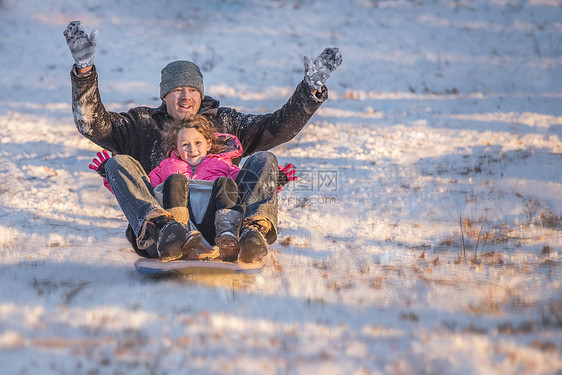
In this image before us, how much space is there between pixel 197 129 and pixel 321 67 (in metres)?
A: 0.99

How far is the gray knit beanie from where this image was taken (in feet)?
14.3

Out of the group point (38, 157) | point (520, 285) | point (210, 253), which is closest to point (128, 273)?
point (210, 253)

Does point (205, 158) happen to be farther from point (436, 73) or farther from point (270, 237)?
point (436, 73)

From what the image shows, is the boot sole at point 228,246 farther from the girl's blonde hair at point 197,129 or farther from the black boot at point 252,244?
the girl's blonde hair at point 197,129

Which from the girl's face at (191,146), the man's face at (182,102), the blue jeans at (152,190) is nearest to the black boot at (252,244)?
the blue jeans at (152,190)

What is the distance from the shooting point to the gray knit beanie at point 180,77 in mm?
4344

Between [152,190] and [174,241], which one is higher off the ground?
[152,190]

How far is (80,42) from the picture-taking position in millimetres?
3684

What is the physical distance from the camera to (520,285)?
11.3 ft

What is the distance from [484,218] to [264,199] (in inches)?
98.6

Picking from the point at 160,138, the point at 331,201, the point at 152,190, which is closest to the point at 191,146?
the point at 152,190

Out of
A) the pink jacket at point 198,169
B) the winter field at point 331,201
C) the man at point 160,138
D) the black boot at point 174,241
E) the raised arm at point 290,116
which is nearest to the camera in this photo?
the winter field at point 331,201

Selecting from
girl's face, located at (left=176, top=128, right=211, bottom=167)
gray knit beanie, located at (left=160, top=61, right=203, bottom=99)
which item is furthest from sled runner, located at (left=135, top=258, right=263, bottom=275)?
gray knit beanie, located at (left=160, top=61, right=203, bottom=99)

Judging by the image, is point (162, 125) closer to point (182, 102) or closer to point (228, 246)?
point (182, 102)
